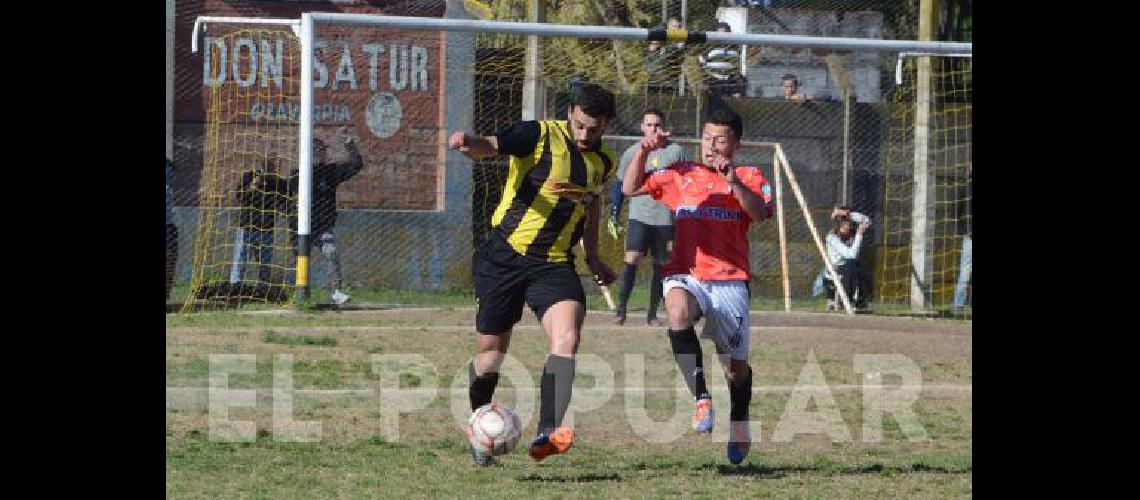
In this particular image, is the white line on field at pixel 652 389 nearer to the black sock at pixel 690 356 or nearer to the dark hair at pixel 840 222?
the black sock at pixel 690 356

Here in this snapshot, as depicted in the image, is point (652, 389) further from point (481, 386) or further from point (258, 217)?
point (258, 217)

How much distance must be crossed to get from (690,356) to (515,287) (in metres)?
1.42

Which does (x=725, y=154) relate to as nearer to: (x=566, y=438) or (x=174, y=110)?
(x=566, y=438)

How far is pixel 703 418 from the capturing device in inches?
376

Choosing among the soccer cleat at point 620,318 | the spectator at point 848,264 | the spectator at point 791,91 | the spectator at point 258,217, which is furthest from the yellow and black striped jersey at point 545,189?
the spectator at point 791,91

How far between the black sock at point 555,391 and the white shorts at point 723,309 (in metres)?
1.14

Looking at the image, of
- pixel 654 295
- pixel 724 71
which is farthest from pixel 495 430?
pixel 724 71

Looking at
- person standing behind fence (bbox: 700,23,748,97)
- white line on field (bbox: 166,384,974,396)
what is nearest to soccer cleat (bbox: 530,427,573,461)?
white line on field (bbox: 166,384,974,396)

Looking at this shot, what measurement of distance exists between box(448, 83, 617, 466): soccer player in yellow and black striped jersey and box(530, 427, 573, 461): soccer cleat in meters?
0.39

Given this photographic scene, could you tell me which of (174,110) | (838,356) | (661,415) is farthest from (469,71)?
(661,415)

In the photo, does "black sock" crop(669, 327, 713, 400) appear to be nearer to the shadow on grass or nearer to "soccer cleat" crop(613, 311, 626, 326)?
the shadow on grass

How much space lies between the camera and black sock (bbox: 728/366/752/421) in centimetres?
915

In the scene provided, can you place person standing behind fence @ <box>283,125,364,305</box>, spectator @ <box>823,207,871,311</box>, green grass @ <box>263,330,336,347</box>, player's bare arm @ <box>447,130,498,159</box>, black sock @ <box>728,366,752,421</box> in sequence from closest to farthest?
1. player's bare arm @ <box>447,130,498,159</box>
2. black sock @ <box>728,366,752,421</box>
3. green grass @ <box>263,330,336,347</box>
4. person standing behind fence @ <box>283,125,364,305</box>
5. spectator @ <box>823,207,871,311</box>

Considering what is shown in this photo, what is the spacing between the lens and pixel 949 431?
10.7 meters
